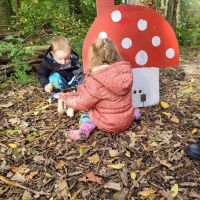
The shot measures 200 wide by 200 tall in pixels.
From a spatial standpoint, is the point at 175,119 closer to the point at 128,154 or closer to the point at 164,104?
the point at 164,104

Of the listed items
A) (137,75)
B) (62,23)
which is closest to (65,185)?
(137,75)

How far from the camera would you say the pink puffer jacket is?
332 centimetres

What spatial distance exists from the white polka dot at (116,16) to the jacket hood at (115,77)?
0.59 metres

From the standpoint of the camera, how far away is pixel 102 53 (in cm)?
336

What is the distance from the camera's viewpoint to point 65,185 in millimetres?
2877

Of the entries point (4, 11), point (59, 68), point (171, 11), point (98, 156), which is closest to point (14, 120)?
point (59, 68)

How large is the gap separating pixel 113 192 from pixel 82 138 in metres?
0.83

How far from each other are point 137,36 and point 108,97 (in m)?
0.86

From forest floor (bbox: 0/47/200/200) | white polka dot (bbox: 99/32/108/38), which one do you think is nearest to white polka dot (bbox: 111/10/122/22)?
white polka dot (bbox: 99/32/108/38)

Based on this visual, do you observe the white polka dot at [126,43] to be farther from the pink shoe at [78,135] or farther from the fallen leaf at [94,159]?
the fallen leaf at [94,159]

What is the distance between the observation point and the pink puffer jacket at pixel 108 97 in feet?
10.9

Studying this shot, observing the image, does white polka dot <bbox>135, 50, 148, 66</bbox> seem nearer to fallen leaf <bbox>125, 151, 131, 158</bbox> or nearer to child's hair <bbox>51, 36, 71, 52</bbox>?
child's hair <bbox>51, 36, 71, 52</bbox>

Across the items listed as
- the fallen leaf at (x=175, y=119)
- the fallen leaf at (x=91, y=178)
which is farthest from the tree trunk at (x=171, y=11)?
the fallen leaf at (x=91, y=178)

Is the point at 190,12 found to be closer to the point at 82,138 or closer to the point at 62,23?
the point at 62,23
